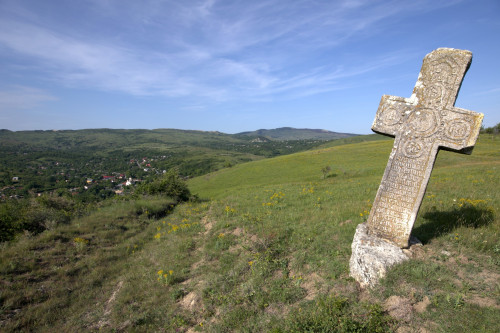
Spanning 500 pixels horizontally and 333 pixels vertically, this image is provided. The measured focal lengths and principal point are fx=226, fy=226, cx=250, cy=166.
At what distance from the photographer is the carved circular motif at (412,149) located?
5.89 meters

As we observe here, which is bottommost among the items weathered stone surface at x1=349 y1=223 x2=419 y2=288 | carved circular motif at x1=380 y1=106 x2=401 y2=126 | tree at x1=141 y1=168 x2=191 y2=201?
tree at x1=141 y1=168 x2=191 y2=201

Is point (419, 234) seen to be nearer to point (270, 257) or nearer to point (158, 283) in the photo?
point (270, 257)

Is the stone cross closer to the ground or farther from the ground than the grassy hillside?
farther from the ground

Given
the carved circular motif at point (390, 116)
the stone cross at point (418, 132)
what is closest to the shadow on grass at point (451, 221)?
the stone cross at point (418, 132)

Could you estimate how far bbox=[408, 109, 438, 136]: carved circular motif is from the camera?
5.75m

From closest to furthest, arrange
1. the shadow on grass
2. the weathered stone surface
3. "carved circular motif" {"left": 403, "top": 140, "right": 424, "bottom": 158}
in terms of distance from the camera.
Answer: the weathered stone surface, "carved circular motif" {"left": 403, "top": 140, "right": 424, "bottom": 158}, the shadow on grass

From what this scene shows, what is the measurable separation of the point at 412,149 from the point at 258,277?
5.29m

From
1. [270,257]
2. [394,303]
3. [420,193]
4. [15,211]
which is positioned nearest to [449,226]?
[420,193]

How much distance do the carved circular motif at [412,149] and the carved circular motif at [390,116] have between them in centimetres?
68

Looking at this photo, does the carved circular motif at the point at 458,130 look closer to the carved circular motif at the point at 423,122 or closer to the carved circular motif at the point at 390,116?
the carved circular motif at the point at 423,122

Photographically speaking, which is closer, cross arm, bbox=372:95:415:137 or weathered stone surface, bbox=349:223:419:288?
weathered stone surface, bbox=349:223:419:288

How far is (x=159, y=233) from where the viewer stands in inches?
440

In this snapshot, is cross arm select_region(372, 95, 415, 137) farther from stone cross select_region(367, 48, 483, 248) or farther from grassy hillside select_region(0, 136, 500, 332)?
grassy hillside select_region(0, 136, 500, 332)

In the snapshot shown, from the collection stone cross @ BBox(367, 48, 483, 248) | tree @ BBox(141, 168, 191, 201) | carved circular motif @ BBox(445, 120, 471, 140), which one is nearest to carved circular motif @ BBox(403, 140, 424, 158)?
stone cross @ BBox(367, 48, 483, 248)
